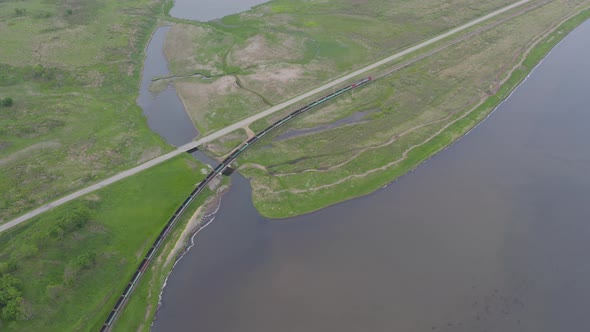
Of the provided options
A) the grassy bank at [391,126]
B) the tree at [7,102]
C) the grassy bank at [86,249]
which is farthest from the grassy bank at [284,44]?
Result: the tree at [7,102]

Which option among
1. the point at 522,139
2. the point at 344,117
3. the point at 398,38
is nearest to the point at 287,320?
the point at 344,117

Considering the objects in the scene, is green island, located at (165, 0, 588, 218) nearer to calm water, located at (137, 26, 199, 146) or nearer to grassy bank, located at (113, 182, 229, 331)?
calm water, located at (137, 26, 199, 146)

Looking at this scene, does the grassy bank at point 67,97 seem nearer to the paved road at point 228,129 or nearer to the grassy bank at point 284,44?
the paved road at point 228,129

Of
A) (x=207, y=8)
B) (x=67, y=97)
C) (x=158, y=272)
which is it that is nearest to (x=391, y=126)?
(x=158, y=272)

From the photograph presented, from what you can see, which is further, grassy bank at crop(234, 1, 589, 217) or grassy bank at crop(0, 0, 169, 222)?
grassy bank at crop(0, 0, 169, 222)

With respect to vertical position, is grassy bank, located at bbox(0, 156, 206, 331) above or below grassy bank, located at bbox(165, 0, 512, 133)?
below

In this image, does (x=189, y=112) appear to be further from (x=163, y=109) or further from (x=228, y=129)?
(x=228, y=129)

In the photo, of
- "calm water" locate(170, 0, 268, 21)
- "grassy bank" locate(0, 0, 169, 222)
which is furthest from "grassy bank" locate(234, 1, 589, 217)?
"calm water" locate(170, 0, 268, 21)
